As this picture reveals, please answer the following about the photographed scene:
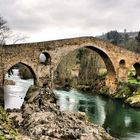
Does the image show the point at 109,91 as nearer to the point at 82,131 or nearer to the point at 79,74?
the point at 79,74

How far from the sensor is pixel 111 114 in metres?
39.0

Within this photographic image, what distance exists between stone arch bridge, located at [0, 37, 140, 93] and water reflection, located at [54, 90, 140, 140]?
14.4ft

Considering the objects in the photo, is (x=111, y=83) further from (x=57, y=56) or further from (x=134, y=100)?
(x=57, y=56)

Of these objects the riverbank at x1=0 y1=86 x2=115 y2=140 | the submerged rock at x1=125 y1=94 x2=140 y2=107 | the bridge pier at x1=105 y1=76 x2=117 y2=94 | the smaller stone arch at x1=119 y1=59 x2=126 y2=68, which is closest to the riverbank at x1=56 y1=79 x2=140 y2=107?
the submerged rock at x1=125 y1=94 x2=140 y2=107

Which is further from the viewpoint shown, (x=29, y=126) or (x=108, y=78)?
(x=108, y=78)

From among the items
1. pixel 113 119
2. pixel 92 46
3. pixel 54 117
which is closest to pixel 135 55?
pixel 92 46

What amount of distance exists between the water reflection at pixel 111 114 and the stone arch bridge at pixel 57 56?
440 cm

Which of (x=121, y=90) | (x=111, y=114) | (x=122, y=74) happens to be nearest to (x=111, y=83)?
(x=122, y=74)

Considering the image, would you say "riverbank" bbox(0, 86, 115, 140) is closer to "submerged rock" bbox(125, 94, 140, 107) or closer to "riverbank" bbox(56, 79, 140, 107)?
"submerged rock" bbox(125, 94, 140, 107)

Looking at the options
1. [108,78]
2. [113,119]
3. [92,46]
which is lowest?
[113,119]

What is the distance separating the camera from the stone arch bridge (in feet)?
123

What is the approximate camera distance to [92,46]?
162 ft

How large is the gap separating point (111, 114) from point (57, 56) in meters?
9.36

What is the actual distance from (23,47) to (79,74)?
1137 inches
